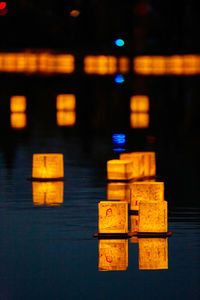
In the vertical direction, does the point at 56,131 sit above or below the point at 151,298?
above

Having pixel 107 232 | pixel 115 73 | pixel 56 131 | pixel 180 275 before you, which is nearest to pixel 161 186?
pixel 107 232

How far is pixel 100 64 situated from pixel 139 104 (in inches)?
307

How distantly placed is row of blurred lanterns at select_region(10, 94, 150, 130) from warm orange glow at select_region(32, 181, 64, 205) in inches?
1152

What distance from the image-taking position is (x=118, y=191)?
2358cm

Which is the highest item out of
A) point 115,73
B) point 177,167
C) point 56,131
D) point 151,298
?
point 115,73

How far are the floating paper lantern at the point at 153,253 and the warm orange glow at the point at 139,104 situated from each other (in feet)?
189

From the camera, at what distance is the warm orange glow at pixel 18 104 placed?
77.3 m

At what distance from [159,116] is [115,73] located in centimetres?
1060

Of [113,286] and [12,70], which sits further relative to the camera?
[12,70]

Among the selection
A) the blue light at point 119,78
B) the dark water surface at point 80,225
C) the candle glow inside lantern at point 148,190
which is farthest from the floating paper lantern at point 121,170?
the blue light at point 119,78

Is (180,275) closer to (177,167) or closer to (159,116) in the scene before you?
(177,167)

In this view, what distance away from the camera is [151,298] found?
1192 cm

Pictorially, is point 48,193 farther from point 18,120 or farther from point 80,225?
point 18,120

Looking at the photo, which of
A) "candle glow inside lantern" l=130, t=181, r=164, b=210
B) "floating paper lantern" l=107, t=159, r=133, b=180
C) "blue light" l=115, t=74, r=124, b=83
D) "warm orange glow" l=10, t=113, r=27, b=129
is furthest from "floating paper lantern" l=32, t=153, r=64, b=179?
"blue light" l=115, t=74, r=124, b=83
